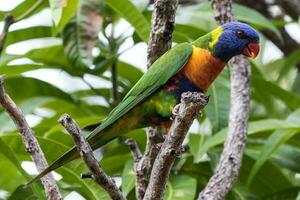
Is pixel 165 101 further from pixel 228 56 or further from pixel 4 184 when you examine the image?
pixel 4 184

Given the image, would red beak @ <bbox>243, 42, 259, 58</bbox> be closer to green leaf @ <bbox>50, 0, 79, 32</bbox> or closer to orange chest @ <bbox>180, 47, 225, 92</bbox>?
orange chest @ <bbox>180, 47, 225, 92</bbox>

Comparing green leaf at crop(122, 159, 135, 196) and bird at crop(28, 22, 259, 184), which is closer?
bird at crop(28, 22, 259, 184)

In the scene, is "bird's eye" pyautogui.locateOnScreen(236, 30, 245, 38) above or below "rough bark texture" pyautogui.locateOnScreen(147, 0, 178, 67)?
below

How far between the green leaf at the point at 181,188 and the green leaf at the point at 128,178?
0.52ft

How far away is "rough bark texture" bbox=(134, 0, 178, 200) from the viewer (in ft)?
8.71

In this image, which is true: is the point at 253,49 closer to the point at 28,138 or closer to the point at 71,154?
the point at 71,154

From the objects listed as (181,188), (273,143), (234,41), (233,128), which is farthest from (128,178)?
(234,41)

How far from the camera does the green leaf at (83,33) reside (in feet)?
12.3

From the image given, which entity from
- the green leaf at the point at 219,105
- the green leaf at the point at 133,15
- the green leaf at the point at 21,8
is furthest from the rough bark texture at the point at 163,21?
the green leaf at the point at 21,8

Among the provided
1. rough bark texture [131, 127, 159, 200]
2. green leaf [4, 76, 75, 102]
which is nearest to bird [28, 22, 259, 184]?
rough bark texture [131, 127, 159, 200]

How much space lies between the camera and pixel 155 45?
275 centimetres

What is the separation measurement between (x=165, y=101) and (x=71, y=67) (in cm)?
103

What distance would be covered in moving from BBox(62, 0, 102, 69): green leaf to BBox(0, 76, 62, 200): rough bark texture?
4.18 ft

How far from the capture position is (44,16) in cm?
498
